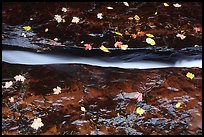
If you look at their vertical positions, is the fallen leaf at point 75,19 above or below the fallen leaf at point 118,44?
above

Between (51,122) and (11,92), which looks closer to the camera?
(51,122)

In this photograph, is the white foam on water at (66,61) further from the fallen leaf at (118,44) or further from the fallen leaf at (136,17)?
the fallen leaf at (136,17)

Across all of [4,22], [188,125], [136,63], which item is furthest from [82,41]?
[188,125]

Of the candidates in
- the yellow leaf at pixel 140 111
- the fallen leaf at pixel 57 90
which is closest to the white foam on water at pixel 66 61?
the fallen leaf at pixel 57 90

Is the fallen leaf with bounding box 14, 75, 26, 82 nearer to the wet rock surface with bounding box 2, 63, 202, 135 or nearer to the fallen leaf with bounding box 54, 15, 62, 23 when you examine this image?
the wet rock surface with bounding box 2, 63, 202, 135

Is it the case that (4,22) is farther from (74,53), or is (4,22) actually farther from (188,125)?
(188,125)

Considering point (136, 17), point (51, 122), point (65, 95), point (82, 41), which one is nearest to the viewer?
point (51, 122)
